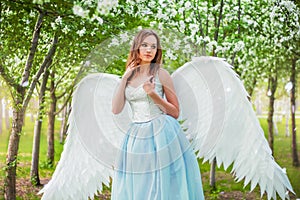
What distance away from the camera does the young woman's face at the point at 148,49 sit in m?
2.86

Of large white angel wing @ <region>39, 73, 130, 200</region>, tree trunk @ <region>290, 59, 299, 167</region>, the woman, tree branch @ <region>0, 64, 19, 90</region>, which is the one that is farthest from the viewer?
tree trunk @ <region>290, 59, 299, 167</region>

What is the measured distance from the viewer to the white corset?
2.86 metres

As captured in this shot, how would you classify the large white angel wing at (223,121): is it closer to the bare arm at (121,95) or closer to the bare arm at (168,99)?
the bare arm at (168,99)

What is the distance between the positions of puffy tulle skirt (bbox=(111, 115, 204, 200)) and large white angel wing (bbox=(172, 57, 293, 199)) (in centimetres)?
44

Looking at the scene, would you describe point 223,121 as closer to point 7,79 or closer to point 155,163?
point 155,163

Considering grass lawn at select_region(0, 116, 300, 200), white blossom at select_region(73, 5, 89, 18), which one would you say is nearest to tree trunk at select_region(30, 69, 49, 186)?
grass lawn at select_region(0, 116, 300, 200)

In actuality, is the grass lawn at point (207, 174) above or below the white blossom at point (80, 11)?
below

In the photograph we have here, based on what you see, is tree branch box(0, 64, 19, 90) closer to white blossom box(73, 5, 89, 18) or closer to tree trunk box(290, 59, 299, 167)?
white blossom box(73, 5, 89, 18)

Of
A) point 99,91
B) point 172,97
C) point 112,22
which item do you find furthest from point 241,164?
point 112,22

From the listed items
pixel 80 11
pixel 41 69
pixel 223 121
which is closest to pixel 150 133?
pixel 223 121

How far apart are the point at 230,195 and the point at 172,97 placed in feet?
10.4

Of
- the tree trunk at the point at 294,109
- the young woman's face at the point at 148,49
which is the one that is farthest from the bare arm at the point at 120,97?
the tree trunk at the point at 294,109

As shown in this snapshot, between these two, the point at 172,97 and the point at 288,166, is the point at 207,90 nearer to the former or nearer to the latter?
the point at 172,97

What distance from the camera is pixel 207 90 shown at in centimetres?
331
